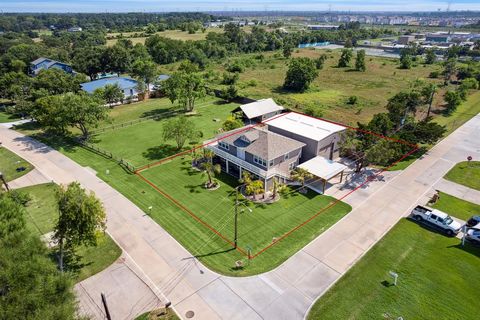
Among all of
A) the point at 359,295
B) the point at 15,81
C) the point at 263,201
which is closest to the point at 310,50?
the point at 15,81

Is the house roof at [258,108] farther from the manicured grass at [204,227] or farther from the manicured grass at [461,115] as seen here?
the manicured grass at [461,115]

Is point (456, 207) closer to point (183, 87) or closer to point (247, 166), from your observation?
point (247, 166)

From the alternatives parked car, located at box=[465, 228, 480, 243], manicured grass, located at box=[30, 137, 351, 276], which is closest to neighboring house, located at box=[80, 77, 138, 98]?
manicured grass, located at box=[30, 137, 351, 276]

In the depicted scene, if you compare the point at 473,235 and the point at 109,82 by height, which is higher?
the point at 109,82

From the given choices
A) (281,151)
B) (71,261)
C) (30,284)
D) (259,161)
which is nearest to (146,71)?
(259,161)

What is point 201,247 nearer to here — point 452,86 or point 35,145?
point 35,145

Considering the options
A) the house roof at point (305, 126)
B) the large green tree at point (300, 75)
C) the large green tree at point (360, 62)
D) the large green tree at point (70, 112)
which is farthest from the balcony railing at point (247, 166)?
the large green tree at point (360, 62)
